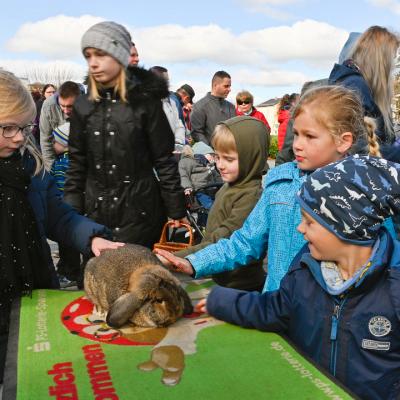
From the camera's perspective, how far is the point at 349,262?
179cm

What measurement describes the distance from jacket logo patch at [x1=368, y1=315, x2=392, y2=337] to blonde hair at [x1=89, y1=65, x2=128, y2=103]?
2.25m

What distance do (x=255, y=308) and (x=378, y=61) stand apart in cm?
240

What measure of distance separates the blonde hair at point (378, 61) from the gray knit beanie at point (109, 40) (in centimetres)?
163

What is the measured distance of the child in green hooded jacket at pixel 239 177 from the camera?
293 centimetres

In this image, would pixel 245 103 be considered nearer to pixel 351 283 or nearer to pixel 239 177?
pixel 239 177

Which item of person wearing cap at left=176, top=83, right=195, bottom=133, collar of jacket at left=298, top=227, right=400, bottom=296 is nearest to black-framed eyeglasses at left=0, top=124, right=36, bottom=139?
collar of jacket at left=298, top=227, right=400, bottom=296

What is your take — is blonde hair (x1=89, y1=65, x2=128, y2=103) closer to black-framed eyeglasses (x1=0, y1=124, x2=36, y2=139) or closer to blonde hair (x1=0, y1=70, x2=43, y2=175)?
blonde hair (x1=0, y1=70, x2=43, y2=175)

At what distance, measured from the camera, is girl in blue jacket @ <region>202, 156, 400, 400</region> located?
66.0 inches

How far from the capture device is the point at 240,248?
243 cm

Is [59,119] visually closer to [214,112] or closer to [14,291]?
[214,112]

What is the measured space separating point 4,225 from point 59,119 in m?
4.54

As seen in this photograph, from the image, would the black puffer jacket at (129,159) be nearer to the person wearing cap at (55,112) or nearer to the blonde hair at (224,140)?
the blonde hair at (224,140)

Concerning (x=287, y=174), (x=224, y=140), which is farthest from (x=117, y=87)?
(x=287, y=174)

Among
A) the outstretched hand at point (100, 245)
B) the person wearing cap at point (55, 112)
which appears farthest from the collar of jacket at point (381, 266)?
the person wearing cap at point (55, 112)
